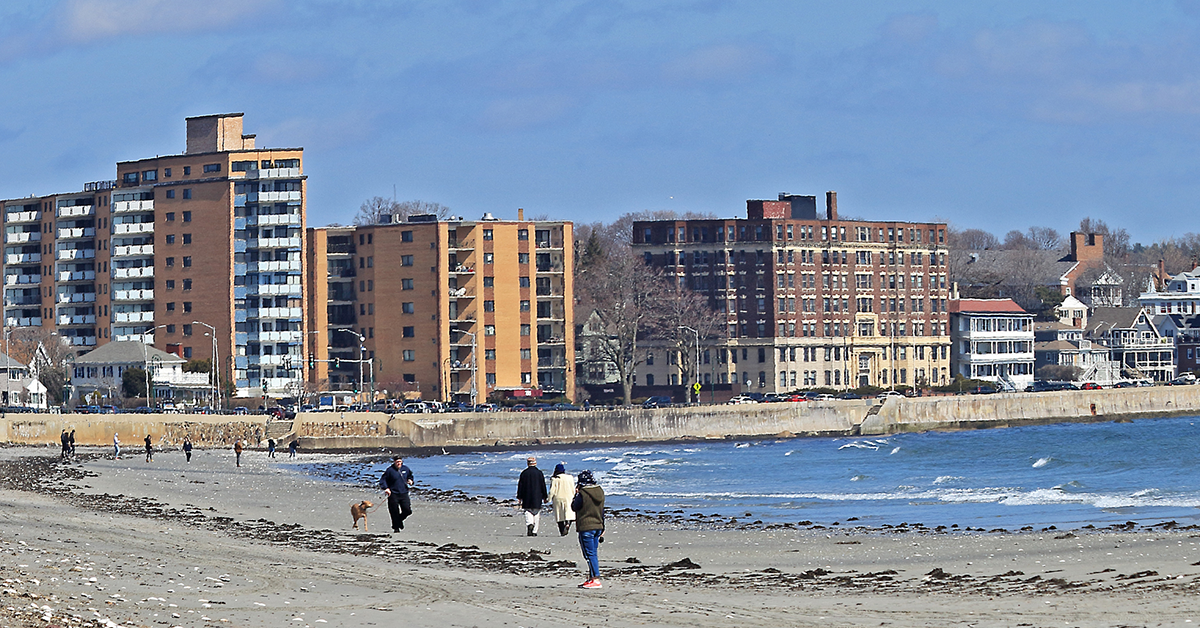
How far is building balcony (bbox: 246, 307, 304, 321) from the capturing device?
14112 cm

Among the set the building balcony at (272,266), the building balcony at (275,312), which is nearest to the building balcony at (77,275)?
the building balcony at (272,266)

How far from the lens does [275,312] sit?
141500 millimetres

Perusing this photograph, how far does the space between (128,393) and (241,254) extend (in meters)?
18.0

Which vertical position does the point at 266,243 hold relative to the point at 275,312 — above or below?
above

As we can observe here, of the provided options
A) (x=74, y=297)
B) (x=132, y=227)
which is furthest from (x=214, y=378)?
(x=74, y=297)

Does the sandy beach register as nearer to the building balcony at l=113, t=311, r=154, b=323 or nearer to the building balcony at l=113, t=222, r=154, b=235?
the building balcony at l=113, t=311, r=154, b=323

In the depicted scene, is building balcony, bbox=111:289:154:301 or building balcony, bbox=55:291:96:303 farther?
building balcony, bbox=55:291:96:303

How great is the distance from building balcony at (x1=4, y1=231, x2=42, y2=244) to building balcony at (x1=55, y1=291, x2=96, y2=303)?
7.38 metres

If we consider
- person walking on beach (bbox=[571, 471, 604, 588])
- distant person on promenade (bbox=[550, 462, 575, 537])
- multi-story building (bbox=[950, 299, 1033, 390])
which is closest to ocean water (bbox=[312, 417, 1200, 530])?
distant person on promenade (bbox=[550, 462, 575, 537])

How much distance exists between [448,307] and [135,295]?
28205 millimetres

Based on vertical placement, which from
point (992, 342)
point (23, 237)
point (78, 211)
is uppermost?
point (78, 211)

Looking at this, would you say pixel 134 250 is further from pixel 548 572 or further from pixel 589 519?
pixel 589 519

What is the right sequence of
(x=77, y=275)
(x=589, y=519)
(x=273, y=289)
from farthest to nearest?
(x=77, y=275), (x=273, y=289), (x=589, y=519)

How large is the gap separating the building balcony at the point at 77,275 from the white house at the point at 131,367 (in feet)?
56.7
